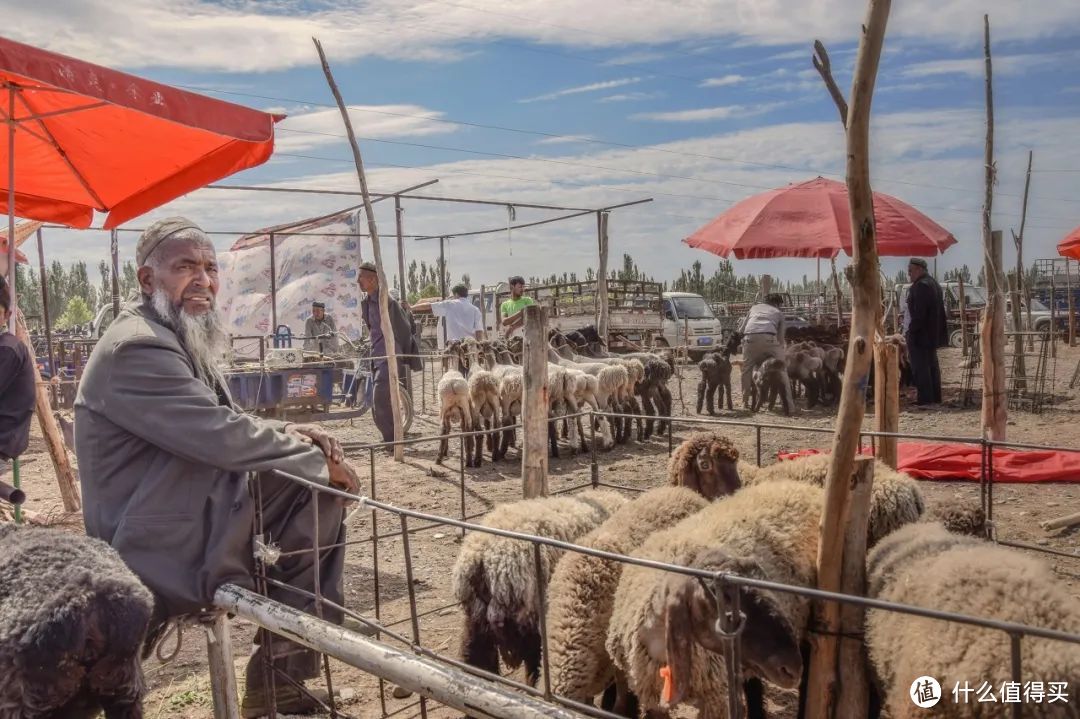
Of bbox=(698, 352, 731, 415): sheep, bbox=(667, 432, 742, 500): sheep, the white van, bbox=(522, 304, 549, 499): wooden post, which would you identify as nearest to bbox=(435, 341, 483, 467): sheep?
bbox=(522, 304, 549, 499): wooden post

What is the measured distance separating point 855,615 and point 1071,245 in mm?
13978

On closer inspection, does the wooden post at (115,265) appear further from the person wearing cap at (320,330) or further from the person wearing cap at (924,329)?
the person wearing cap at (924,329)

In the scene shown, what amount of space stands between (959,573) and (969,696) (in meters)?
0.46

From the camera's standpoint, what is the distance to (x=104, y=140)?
5008mm

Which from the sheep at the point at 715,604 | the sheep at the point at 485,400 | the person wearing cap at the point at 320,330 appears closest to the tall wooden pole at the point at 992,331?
the sheep at the point at 485,400

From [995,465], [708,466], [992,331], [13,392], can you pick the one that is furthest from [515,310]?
[13,392]

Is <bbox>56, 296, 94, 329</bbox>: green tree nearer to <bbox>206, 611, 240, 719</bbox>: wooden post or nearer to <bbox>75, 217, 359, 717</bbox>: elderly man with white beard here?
<bbox>75, 217, 359, 717</bbox>: elderly man with white beard

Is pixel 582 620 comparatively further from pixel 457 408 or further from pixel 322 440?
pixel 457 408

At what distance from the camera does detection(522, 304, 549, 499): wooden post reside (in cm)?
537

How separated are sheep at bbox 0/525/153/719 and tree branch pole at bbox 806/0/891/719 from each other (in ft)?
6.61

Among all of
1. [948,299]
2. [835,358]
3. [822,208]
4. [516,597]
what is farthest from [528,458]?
[948,299]

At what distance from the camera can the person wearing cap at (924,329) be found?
1256 cm

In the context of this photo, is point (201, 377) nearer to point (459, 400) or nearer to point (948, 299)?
A: point (459, 400)

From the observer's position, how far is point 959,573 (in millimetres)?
2785
